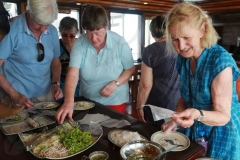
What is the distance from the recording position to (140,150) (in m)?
0.97

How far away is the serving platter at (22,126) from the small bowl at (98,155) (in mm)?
490

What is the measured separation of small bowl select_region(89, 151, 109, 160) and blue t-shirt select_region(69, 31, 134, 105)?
34.5 inches

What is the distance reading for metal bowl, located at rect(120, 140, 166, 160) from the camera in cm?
91

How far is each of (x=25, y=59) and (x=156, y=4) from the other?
14.2 ft

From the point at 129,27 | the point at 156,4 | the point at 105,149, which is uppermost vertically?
the point at 156,4

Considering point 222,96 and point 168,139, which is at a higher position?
point 222,96

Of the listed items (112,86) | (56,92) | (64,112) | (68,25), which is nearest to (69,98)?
(64,112)

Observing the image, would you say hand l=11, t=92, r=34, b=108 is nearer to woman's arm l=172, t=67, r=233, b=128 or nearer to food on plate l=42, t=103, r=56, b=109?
food on plate l=42, t=103, r=56, b=109

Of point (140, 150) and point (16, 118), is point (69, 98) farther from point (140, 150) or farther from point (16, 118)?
point (140, 150)

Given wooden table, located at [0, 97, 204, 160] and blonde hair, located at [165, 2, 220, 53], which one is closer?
wooden table, located at [0, 97, 204, 160]

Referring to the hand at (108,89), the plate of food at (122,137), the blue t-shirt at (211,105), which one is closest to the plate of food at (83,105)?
the hand at (108,89)

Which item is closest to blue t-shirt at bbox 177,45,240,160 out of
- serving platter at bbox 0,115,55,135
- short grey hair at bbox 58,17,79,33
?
serving platter at bbox 0,115,55,135

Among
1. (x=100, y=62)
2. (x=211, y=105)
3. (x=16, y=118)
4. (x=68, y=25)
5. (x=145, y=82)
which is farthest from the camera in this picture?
(x=68, y=25)

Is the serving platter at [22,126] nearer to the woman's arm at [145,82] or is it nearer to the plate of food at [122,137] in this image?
the plate of food at [122,137]
